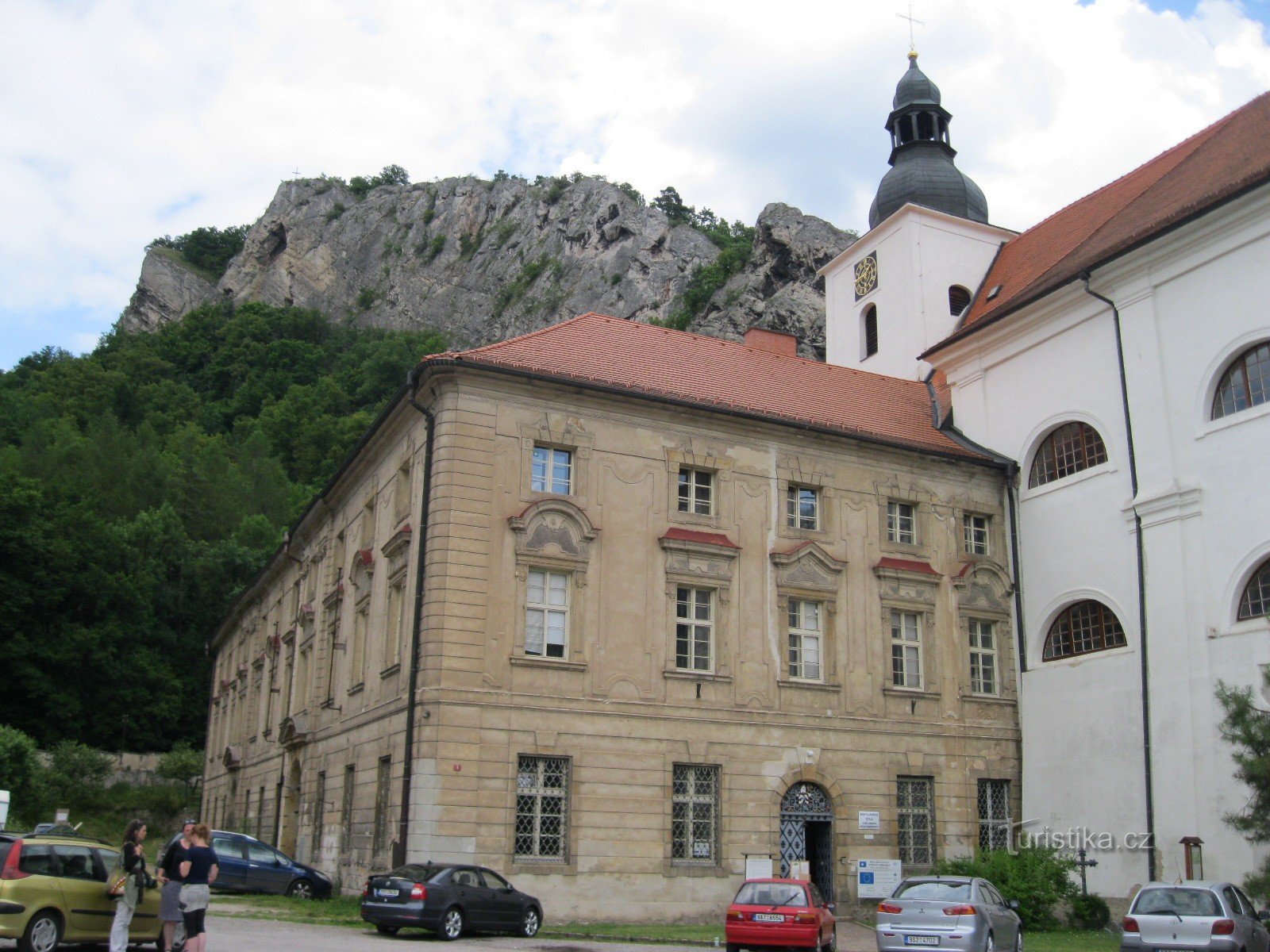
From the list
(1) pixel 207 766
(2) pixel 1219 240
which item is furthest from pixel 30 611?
(2) pixel 1219 240

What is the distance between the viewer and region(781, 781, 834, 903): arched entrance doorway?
77.9ft

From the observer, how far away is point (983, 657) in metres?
27.2

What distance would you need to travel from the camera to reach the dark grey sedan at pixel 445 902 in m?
17.4

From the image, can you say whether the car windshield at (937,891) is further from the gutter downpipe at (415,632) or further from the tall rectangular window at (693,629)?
the gutter downpipe at (415,632)

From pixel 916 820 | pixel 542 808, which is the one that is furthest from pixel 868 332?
pixel 542 808

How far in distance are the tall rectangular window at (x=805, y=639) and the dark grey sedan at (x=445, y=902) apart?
829 cm

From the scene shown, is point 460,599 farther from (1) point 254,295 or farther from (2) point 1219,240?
(1) point 254,295

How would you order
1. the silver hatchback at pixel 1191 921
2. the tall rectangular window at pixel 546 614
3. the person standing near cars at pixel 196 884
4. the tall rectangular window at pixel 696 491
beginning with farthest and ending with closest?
the tall rectangular window at pixel 696 491 → the tall rectangular window at pixel 546 614 → the silver hatchback at pixel 1191 921 → the person standing near cars at pixel 196 884

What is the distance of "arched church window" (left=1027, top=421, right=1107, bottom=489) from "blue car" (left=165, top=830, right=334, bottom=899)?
17988 millimetres

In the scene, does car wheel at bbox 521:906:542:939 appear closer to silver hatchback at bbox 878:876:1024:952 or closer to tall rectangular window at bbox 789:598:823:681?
silver hatchback at bbox 878:876:1024:952

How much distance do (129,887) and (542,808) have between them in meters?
9.66

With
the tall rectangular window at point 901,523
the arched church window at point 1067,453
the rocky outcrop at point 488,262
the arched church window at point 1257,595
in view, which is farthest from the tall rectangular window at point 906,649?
the rocky outcrop at point 488,262

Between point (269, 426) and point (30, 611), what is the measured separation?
3921 cm

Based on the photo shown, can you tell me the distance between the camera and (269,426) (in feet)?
300
